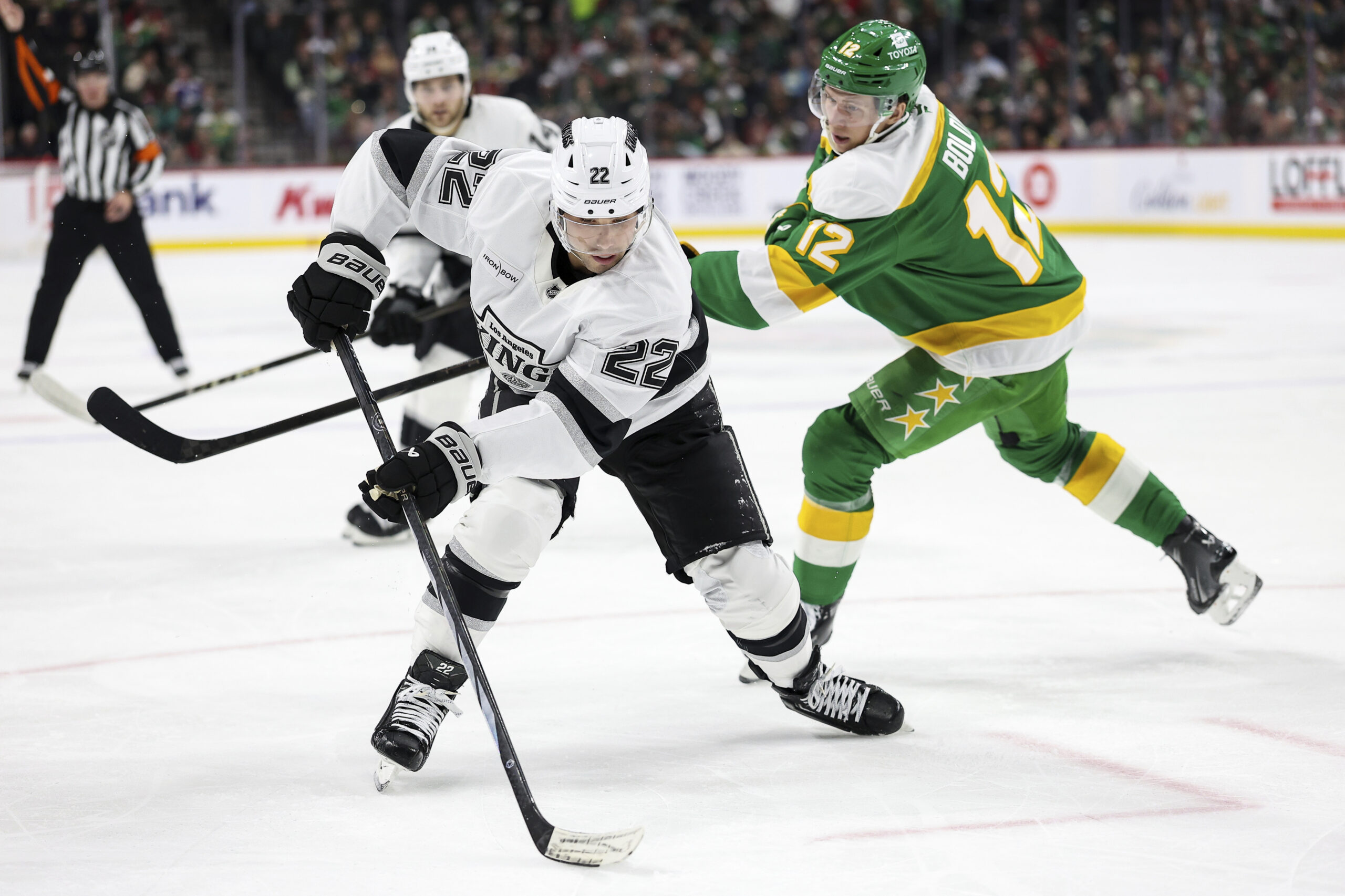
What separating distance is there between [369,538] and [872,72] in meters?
1.90

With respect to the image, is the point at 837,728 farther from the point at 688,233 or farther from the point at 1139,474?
the point at 688,233

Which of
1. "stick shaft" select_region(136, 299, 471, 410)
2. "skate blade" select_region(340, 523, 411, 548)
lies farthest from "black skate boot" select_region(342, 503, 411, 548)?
"stick shaft" select_region(136, 299, 471, 410)

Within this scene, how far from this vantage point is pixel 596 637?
3092 millimetres

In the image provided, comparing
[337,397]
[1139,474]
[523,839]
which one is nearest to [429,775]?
[523,839]

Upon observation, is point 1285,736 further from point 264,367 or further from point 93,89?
point 93,89

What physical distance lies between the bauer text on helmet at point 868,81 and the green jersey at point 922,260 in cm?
3

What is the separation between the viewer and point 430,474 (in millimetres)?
2045

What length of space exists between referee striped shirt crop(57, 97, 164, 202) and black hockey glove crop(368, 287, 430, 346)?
3017 mm

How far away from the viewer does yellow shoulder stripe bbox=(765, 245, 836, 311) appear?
2.57 metres

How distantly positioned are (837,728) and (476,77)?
1244 cm

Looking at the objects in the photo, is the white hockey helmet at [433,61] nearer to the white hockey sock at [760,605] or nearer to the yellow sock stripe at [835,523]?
the yellow sock stripe at [835,523]

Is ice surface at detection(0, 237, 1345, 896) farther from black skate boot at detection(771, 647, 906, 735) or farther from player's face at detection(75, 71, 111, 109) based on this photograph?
player's face at detection(75, 71, 111, 109)

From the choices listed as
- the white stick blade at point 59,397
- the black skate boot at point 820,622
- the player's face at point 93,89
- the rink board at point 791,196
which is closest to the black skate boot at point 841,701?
the black skate boot at point 820,622

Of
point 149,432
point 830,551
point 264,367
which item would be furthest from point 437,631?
point 264,367
